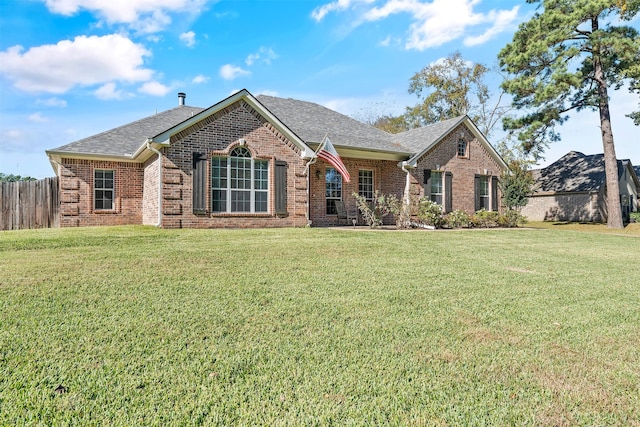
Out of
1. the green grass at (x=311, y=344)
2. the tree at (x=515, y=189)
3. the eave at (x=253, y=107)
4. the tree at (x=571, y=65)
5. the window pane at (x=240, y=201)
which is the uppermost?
the tree at (x=571, y=65)

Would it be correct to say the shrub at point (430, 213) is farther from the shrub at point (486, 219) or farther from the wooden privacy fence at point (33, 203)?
the wooden privacy fence at point (33, 203)

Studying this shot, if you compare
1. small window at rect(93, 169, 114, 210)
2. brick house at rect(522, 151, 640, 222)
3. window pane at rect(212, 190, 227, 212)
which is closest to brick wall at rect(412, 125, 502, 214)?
window pane at rect(212, 190, 227, 212)

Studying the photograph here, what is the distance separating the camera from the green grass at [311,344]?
204 cm

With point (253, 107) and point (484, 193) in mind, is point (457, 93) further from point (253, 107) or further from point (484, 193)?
point (253, 107)

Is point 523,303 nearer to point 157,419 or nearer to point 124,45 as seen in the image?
point 157,419

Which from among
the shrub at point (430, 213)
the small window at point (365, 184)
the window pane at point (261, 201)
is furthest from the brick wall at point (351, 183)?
the window pane at point (261, 201)

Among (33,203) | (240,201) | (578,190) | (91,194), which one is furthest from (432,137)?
(33,203)

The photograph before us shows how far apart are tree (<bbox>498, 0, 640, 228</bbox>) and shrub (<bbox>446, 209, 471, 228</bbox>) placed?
8.84 metres

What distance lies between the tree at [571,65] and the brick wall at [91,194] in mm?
19709

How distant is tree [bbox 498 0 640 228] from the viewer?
18156mm

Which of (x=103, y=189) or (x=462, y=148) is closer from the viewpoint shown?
(x=103, y=189)

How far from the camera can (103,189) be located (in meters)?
13.7

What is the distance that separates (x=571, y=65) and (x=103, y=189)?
77.3ft

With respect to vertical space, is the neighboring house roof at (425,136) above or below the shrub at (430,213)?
above
